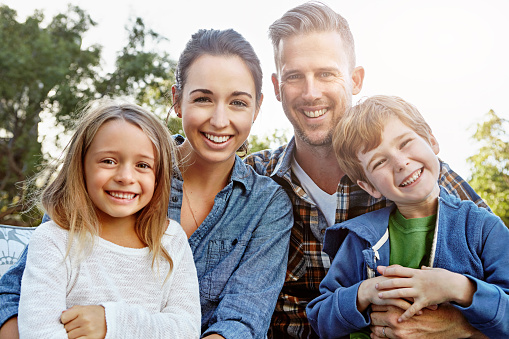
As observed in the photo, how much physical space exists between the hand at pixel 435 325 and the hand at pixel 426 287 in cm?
4

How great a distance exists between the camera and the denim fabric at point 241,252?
82.5 inches

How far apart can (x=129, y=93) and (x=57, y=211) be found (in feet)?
55.2

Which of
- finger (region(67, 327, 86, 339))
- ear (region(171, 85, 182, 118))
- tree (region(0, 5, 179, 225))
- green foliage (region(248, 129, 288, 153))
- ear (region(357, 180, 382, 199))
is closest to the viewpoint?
finger (region(67, 327, 86, 339))

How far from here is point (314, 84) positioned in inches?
102

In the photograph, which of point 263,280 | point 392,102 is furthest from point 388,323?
point 392,102

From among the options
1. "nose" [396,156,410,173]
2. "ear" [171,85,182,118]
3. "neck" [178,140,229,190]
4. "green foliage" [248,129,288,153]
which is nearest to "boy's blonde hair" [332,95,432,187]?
"nose" [396,156,410,173]

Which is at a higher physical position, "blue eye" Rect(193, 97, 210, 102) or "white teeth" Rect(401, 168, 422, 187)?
"blue eye" Rect(193, 97, 210, 102)

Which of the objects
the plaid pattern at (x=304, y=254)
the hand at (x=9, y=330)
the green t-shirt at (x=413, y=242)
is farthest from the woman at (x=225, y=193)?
the hand at (x=9, y=330)

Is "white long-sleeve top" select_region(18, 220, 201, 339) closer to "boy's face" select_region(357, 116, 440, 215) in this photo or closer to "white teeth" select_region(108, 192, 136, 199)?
"white teeth" select_region(108, 192, 136, 199)

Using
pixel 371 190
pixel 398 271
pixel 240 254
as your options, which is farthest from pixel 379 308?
pixel 240 254

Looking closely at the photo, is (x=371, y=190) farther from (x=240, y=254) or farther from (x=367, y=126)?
(x=240, y=254)

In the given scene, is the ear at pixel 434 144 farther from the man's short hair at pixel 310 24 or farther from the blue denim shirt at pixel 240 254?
the man's short hair at pixel 310 24

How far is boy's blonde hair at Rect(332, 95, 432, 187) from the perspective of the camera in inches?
79.2

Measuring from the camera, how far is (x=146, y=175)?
191 centimetres
